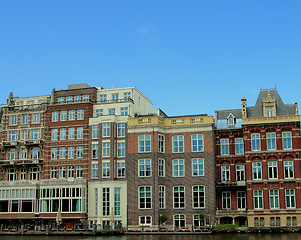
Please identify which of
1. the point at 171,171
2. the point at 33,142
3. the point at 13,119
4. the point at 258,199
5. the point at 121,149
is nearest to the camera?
the point at 258,199

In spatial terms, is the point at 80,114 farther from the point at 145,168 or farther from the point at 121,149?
the point at 145,168

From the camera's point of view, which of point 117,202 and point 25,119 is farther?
point 25,119

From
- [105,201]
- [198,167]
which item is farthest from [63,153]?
[198,167]

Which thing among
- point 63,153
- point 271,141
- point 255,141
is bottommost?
point 63,153

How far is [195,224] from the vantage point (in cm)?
6469

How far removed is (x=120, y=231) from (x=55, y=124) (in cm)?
2279

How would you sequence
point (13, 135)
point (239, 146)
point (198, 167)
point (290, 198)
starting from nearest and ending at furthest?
point (290, 198) → point (198, 167) → point (239, 146) → point (13, 135)

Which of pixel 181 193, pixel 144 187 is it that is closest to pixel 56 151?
pixel 144 187

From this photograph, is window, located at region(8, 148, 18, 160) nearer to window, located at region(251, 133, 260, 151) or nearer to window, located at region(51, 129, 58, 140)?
window, located at region(51, 129, 58, 140)

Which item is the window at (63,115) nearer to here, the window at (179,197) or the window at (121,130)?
the window at (121,130)

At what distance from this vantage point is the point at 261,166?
209ft

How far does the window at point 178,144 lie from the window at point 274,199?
48.6 feet

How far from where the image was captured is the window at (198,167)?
217ft

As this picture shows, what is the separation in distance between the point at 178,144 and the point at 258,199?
14.5 m
